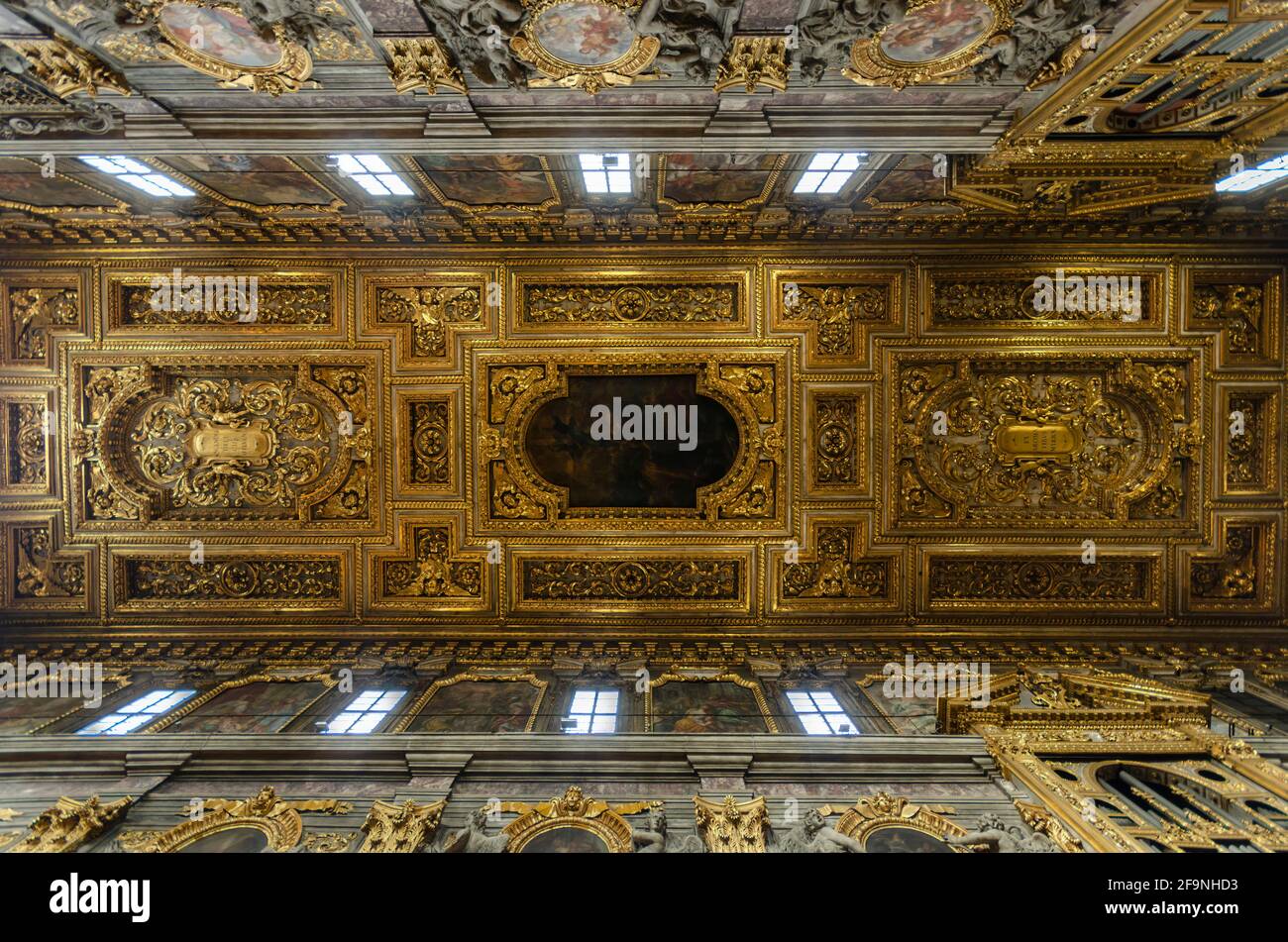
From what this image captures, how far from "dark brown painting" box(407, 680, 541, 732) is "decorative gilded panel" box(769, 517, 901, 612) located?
4.96 m

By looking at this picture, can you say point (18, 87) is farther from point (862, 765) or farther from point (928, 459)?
point (928, 459)

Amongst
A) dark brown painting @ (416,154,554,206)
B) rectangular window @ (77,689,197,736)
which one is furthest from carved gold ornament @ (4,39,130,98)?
rectangular window @ (77,689,197,736)

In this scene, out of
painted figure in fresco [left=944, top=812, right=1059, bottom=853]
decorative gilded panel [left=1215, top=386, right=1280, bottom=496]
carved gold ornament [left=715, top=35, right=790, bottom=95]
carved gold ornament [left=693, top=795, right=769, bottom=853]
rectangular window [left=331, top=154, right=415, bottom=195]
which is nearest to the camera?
carved gold ornament [left=715, top=35, right=790, bottom=95]

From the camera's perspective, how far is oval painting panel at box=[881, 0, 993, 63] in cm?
559

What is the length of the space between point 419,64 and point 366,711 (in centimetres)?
869

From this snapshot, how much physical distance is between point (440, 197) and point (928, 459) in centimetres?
985

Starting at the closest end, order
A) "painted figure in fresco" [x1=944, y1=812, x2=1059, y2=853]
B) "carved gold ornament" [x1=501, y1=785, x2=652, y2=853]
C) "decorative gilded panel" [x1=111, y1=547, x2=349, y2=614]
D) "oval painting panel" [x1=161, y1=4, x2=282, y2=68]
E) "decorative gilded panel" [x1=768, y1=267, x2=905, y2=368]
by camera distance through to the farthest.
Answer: "oval painting panel" [x1=161, y1=4, x2=282, y2=68] < "painted figure in fresco" [x1=944, y1=812, x2=1059, y2=853] < "carved gold ornament" [x1=501, y1=785, x2=652, y2=853] < "decorative gilded panel" [x1=768, y1=267, x2=905, y2=368] < "decorative gilded panel" [x1=111, y1=547, x2=349, y2=614]

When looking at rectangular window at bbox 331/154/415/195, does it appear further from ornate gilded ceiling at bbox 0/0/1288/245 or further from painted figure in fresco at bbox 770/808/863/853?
painted figure in fresco at bbox 770/808/863/853

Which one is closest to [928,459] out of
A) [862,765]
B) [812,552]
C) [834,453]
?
[834,453]

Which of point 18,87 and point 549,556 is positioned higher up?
point 18,87

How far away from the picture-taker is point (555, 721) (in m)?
8.58

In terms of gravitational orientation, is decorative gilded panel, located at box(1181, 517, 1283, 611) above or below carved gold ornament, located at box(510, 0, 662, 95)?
below

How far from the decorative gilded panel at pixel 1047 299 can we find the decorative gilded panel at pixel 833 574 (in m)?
4.28

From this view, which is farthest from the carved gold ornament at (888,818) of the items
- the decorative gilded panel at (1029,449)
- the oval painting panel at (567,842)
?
the decorative gilded panel at (1029,449)
